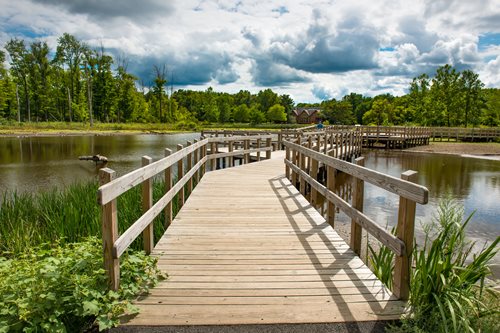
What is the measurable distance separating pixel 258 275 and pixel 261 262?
1.21 ft

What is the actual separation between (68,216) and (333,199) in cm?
433

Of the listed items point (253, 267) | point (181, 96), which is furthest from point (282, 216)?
point (181, 96)

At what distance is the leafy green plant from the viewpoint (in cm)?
264

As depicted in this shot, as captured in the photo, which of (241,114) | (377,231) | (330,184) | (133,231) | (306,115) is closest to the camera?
(133,231)

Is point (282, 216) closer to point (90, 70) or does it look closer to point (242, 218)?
point (242, 218)

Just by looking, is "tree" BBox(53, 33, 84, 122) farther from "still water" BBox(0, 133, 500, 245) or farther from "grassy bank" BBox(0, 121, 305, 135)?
"still water" BBox(0, 133, 500, 245)

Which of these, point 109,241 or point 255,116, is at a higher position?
point 255,116

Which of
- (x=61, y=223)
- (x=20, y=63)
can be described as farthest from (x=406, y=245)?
(x=20, y=63)

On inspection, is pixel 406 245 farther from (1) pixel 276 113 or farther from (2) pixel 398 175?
(1) pixel 276 113

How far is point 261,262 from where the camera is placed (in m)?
4.15

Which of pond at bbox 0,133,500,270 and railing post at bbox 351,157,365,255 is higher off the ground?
railing post at bbox 351,157,365,255

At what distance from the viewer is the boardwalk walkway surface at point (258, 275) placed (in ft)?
9.91

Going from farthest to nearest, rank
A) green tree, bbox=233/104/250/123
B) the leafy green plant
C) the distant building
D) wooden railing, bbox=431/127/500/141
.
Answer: the distant building < green tree, bbox=233/104/250/123 < wooden railing, bbox=431/127/500/141 < the leafy green plant

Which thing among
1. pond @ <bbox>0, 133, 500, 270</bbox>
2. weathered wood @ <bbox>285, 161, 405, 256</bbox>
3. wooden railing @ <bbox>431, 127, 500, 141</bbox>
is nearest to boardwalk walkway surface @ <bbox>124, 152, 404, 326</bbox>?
weathered wood @ <bbox>285, 161, 405, 256</bbox>
